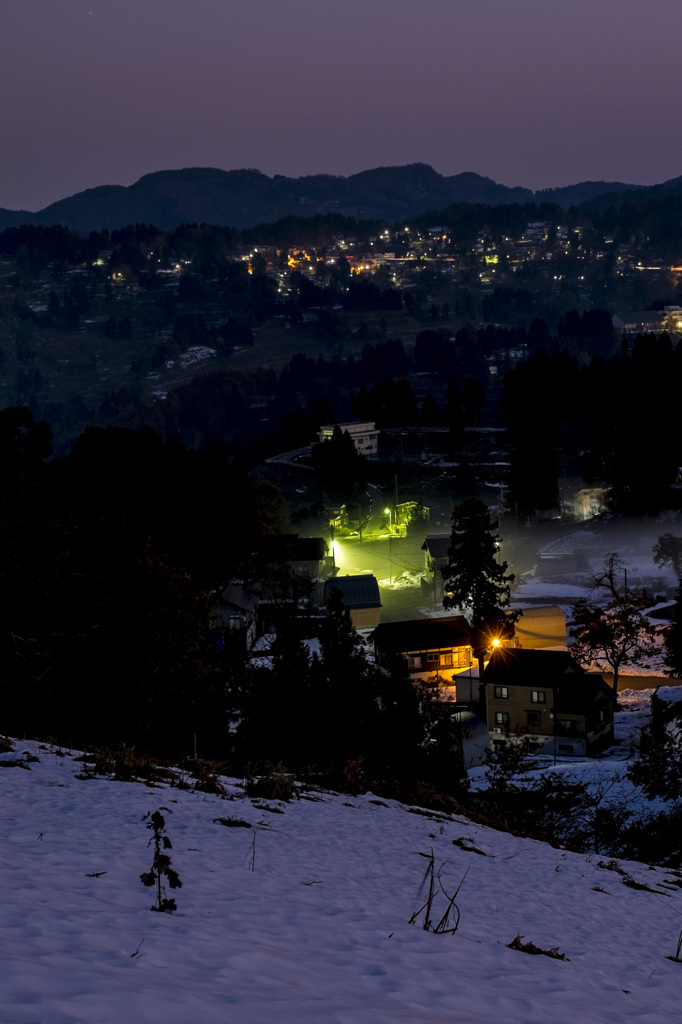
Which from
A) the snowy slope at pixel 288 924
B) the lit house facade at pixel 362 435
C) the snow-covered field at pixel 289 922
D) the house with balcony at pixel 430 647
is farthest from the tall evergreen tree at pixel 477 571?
the lit house facade at pixel 362 435

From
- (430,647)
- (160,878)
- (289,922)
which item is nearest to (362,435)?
(430,647)

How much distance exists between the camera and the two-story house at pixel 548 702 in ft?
116

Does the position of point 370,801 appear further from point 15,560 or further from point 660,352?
point 660,352

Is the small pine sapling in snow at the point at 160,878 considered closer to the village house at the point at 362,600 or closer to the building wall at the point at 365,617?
the village house at the point at 362,600

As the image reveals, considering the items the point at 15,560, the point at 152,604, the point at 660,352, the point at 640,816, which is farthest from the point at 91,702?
the point at 660,352

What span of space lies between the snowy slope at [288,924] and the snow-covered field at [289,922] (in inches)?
0.9

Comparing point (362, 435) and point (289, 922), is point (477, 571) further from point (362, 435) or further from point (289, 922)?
point (362, 435)

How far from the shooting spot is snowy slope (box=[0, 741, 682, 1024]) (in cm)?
485

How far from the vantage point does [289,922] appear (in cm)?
717

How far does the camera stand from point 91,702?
22109 millimetres

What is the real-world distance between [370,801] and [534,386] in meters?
80.5

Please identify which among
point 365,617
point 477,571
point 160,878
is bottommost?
point 365,617

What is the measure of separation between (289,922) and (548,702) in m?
31.0

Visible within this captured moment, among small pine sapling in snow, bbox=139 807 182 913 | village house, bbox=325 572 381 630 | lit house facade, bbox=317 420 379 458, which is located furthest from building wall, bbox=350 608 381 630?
lit house facade, bbox=317 420 379 458
